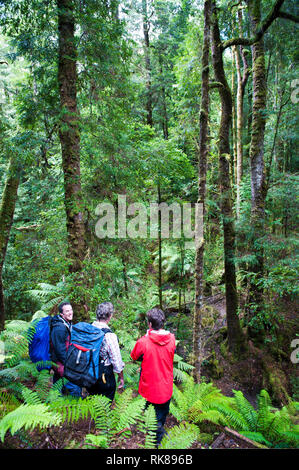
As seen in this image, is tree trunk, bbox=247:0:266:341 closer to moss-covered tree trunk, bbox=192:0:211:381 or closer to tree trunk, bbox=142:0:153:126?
moss-covered tree trunk, bbox=192:0:211:381

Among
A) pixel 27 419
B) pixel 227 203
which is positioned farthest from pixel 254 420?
pixel 227 203

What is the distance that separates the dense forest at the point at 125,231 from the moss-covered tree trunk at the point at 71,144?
28 mm

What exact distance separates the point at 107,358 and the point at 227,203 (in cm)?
592

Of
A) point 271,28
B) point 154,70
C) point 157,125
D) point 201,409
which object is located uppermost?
point 154,70

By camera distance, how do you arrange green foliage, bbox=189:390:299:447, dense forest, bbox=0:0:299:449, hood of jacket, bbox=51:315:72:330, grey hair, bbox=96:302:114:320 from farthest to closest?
green foliage, bbox=189:390:299:447 → dense forest, bbox=0:0:299:449 → hood of jacket, bbox=51:315:72:330 → grey hair, bbox=96:302:114:320

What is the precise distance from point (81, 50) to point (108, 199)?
3146mm

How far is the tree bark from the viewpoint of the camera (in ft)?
15.3

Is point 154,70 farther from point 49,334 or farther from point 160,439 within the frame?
point 160,439

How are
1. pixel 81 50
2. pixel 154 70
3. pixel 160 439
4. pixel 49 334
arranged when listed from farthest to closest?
pixel 154 70 → pixel 81 50 → pixel 49 334 → pixel 160 439

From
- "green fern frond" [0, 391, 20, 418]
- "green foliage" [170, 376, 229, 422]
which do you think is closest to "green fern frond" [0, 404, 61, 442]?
"green fern frond" [0, 391, 20, 418]

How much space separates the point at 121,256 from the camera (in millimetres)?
Result: 6621

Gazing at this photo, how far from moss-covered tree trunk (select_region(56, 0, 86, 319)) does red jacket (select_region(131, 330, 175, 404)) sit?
196 cm
